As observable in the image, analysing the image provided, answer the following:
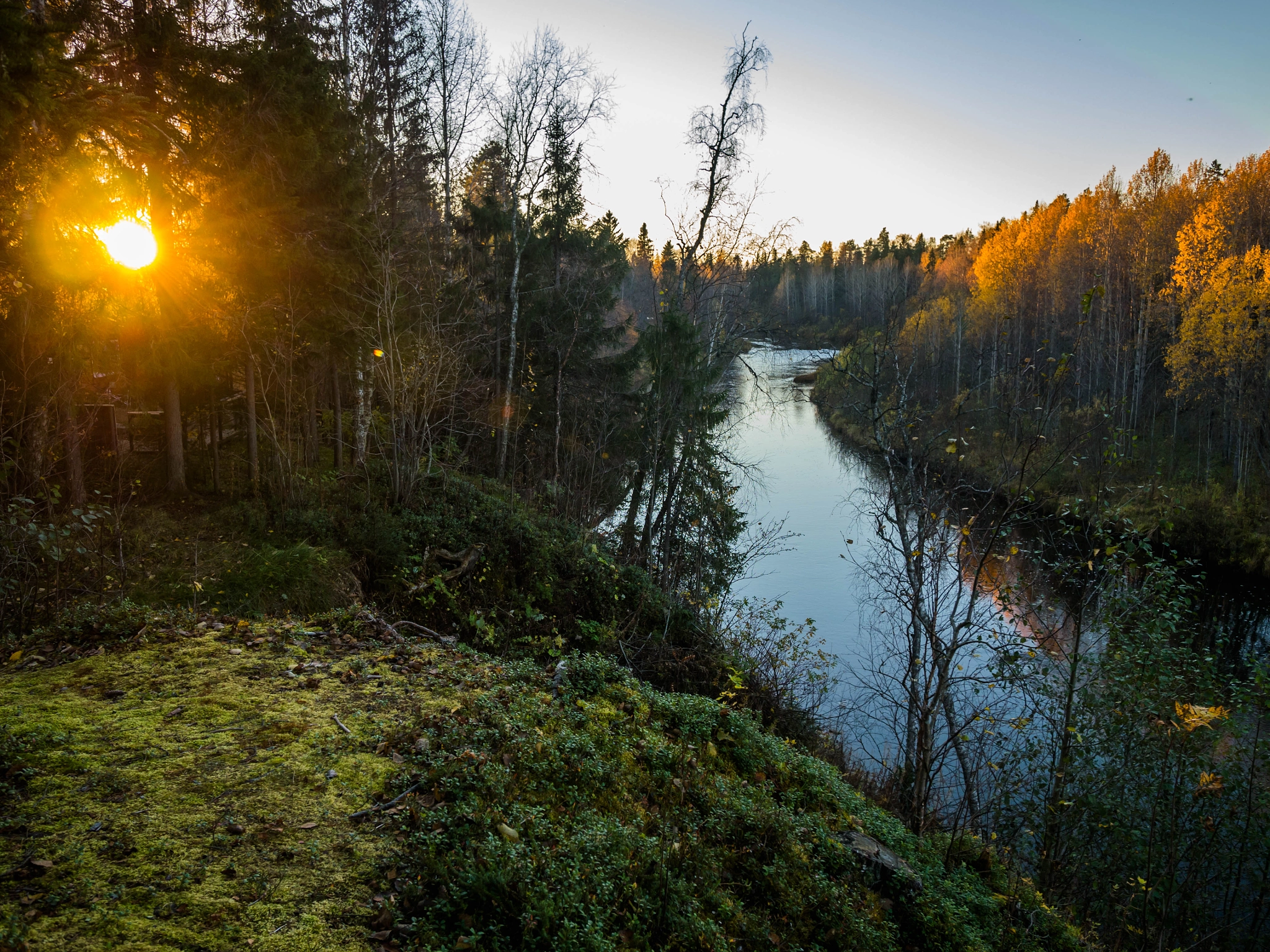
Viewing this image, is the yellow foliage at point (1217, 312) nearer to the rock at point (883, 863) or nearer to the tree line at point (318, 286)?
the tree line at point (318, 286)

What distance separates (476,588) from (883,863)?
7646 mm

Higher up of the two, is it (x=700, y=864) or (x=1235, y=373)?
(x=1235, y=373)

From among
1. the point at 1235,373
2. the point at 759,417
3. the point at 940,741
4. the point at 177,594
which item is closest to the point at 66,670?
the point at 177,594

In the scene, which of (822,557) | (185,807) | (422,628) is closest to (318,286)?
(422,628)

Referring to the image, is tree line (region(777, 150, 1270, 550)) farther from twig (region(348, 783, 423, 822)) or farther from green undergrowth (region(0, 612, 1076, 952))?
twig (region(348, 783, 423, 822))

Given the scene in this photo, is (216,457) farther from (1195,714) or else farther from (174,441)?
(1195,714)

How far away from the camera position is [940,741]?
1292cm

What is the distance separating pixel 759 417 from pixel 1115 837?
2824 centimetres

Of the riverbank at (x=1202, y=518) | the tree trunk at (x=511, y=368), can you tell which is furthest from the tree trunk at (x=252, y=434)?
the riverbank at (x=1202, y=518)

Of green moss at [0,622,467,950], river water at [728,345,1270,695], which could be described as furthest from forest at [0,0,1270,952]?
river water at [728,345,1270,695]

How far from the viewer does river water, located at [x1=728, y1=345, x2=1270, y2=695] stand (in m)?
15.7

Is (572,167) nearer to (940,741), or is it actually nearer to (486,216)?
(486,216)

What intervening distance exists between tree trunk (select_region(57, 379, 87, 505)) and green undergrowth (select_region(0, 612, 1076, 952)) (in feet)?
13.8

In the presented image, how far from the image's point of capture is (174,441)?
36.7 feet
